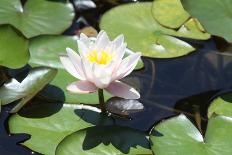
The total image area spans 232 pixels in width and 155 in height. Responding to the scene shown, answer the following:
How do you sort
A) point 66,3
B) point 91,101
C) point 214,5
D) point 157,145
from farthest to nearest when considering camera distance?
1. point 66,3
2. point 214,5
3. point 91,101
4. point 157,145

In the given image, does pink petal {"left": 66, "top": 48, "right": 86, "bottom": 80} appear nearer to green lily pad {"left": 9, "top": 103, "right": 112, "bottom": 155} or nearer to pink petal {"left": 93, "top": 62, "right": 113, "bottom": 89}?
pink petal {"left": 93, "top": 62, "right": 113, "bottom": 89}

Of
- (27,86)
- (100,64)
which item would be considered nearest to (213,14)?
(100,64)

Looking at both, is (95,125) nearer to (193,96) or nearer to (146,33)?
(193,96)

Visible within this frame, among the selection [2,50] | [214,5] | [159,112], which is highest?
[214,5]

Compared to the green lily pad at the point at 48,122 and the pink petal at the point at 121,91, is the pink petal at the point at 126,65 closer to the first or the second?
the pink petal at the point at 121,91

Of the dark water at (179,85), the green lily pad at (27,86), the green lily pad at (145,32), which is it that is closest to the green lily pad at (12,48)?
the green lily pad at (27,86)

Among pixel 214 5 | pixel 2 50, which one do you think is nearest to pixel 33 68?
pixel 2 50

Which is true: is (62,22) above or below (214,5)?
below
